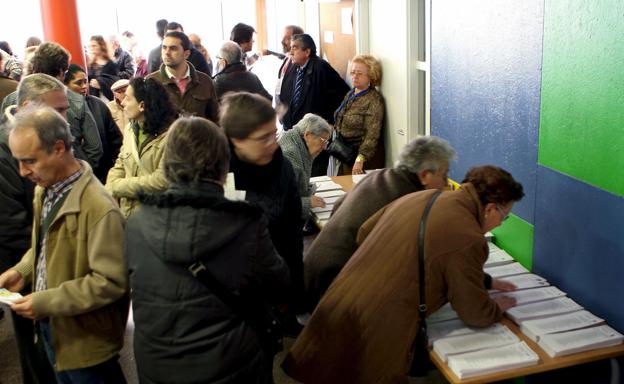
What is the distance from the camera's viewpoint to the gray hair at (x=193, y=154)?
190 centimetres

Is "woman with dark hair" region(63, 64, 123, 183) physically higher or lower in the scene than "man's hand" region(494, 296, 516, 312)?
higher

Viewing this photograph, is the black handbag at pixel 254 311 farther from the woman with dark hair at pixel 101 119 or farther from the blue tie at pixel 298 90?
the blue tie at pixel 298 90

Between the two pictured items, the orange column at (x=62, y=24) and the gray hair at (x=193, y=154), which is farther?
the orange column at (x=62, y=24)

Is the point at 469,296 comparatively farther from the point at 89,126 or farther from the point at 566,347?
the point at 89,126

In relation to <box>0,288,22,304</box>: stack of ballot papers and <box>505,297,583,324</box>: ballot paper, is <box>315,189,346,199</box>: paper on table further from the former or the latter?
<box>0,288,22,304</box>: stack of ballot papers

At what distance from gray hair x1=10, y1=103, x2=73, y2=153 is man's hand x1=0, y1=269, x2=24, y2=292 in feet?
2.03

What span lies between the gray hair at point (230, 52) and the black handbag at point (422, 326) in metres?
3.42

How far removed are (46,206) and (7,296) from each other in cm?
38

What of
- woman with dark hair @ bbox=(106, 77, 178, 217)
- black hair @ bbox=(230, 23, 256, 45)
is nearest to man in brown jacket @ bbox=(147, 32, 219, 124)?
woman with dark hair @ bbox=(106, 77, 178, 217)

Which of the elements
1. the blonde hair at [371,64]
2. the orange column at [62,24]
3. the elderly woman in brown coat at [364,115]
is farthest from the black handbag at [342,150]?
the orange column at [62,24]

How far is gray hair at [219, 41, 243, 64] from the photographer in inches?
217

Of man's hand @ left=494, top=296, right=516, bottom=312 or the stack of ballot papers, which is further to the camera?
man's hand @ left=494, top=296, right=516, bottom=312

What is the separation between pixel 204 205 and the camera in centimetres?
186

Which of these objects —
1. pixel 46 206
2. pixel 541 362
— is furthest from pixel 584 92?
pixel 46 206
